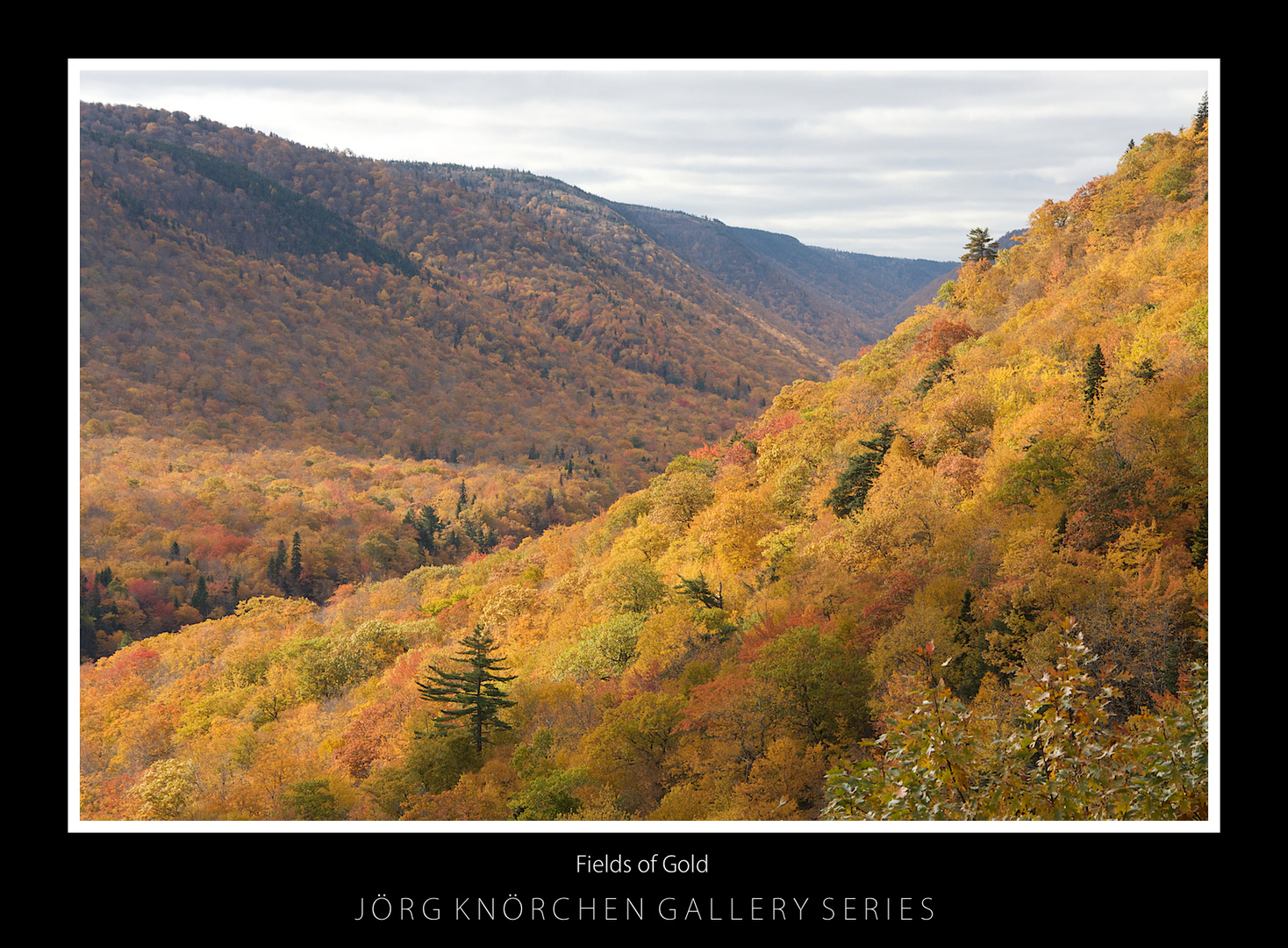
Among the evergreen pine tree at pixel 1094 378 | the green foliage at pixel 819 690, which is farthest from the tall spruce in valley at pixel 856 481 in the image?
the green foliage at pixel 819 690

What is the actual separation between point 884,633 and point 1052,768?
22.1 metres

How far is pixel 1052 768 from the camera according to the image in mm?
13562

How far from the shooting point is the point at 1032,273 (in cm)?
7406

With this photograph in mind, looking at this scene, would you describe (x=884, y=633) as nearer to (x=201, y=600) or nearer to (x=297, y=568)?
(x=201, y=600)

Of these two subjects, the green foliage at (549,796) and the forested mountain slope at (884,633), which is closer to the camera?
the forested mountain slope at (884,633)

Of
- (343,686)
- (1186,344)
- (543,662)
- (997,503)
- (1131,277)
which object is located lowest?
(343,686)

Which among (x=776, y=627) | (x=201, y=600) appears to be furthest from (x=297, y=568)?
(x=776, y=627)

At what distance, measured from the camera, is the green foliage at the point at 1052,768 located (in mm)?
12695

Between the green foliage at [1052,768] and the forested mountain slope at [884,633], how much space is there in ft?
0.23

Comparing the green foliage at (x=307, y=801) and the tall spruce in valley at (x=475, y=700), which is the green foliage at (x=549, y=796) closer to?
the tall spruce in valley at (x=475, y=700)

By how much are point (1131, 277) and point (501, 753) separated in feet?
156

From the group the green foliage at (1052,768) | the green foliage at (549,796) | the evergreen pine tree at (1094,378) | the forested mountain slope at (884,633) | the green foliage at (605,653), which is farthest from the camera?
the green foliage at (605,653)
